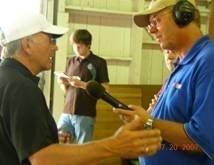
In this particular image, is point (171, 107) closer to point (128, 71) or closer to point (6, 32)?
point (6, 32)

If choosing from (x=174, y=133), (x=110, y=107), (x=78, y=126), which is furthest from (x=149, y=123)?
(x=110, y=107)

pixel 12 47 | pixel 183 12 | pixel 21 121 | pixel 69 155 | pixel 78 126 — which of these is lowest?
pixel 78 126

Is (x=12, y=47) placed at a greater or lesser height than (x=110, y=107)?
greater

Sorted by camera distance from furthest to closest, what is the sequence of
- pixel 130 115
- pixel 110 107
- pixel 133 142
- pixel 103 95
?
pixel 110 107
pixel 103 95
pixel 130 115
pixel 133 142

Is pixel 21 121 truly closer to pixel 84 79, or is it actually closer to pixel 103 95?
pixel 103 95

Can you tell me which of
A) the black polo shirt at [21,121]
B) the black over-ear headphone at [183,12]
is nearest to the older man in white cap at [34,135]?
the black polo shirt at [21,121]

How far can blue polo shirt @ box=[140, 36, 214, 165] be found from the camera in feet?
5.16

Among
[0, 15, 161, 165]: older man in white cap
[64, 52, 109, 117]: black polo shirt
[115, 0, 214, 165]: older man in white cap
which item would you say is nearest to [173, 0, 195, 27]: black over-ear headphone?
[115, 0, 214, 165]: older man in white cap

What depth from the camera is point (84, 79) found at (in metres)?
4.24

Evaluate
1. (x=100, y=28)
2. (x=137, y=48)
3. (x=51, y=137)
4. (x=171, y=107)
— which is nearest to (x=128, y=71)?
(x=137, y=48)

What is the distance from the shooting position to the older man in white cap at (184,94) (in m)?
1.58

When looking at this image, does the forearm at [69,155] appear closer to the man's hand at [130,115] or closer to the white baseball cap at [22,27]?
the man's hand at [130,115]

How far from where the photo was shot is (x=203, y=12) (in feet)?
17.6

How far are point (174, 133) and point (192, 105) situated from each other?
0.13 meters
